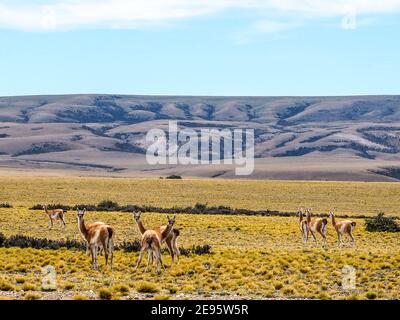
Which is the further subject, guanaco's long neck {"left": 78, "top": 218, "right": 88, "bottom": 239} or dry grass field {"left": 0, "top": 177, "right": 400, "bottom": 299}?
guanaco's long neck {"left": 78, "top": 218, "right": 88, "bottom": 239}

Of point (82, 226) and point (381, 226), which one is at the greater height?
point (82, 226)

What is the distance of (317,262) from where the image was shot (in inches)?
860

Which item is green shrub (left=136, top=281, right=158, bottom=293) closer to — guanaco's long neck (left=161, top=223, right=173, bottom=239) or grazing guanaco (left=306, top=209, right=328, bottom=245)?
guanaco's long neck (left=161, top=223, right=173, bottom=239)

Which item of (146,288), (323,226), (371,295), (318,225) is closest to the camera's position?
(371,295)

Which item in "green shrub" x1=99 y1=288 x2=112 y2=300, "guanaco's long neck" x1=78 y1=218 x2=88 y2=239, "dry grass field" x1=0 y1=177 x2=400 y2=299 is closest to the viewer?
"green shrub" x1=99 y1=288 x2=112 y2=300

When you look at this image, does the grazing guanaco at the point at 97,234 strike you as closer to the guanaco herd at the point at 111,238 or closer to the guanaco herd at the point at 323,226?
the guanaco herd at the point at 111,238

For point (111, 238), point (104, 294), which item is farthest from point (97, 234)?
point (104, 294)

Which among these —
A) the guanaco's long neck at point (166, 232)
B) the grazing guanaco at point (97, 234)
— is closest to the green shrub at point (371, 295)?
the guanaco's long neck at point (166, 232)

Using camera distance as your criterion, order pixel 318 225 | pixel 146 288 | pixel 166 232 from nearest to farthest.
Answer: pixel 146 288 → pixel 166 232 → pixel 318 225

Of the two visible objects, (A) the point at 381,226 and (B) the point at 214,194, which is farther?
(B) the point at 214,194

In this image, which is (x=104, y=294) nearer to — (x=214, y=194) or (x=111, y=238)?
(x=111, y=238)

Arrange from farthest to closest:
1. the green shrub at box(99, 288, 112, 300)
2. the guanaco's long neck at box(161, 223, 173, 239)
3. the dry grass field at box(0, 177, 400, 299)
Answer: the guanaco's long neck at box(161, 223, 173, 239)
the dry grass field at box(0, 177, 400, 299)
the green shrub at box(99, 288, 112, 300)

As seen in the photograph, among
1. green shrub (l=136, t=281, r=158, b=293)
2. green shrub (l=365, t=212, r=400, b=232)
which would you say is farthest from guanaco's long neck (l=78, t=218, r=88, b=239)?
green shrub (l=365, t=212, r=400, b=232)

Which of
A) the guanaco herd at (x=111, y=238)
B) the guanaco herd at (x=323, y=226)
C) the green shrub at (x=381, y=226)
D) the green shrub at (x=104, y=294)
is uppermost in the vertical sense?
the guanaco herd at (x=111, y=238)
